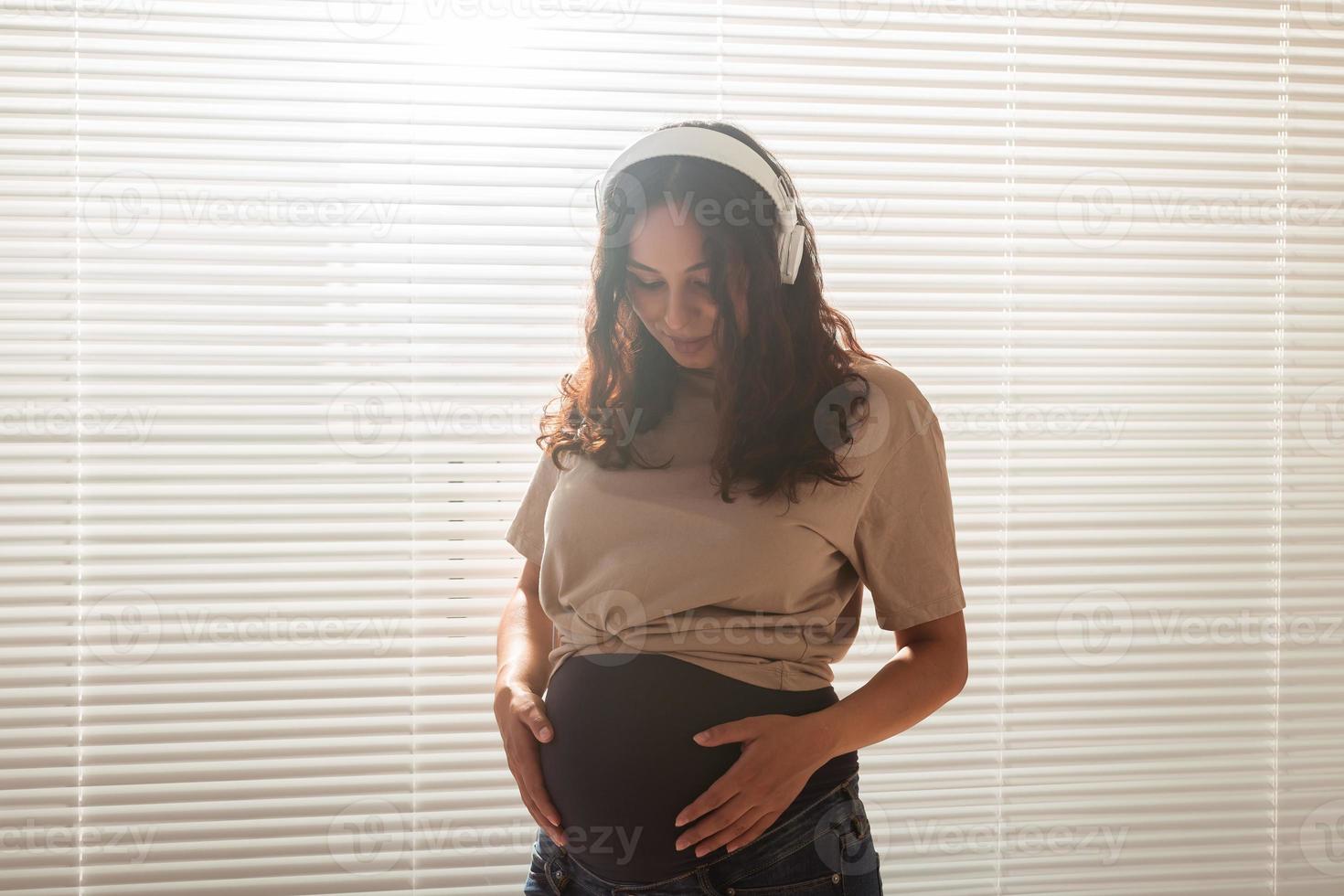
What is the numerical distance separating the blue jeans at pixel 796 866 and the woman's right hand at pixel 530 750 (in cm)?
9

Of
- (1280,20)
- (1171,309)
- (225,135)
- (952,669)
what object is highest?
(1280,20)

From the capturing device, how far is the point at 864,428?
109 cm

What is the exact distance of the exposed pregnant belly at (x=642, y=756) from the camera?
104cm

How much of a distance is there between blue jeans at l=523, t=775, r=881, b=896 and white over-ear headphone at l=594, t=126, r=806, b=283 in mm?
643

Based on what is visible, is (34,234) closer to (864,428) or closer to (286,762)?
(286,762)

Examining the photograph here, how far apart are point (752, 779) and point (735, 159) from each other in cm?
71

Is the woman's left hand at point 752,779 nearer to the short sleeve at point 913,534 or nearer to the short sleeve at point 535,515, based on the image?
the short sleeve at point 913,534

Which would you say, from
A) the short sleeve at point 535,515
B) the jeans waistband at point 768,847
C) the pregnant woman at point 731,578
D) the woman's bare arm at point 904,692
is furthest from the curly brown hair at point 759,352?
the jeans waistband at point 768,847

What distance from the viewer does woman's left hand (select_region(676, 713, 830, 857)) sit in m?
1.00

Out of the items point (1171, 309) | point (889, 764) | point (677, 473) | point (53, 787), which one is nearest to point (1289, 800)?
point (889, 764)

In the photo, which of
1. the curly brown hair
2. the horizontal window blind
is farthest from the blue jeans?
the horizontal window blind

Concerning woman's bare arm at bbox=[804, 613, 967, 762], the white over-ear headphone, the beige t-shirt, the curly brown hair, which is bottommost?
woman's bare arm at bbox=[804, 613, 967, 762]

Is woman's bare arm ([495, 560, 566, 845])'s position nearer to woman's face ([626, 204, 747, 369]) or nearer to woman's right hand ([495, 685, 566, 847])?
woman's right hand ([495, 685, 566, 847])

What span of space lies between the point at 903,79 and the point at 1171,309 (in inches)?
23.9
